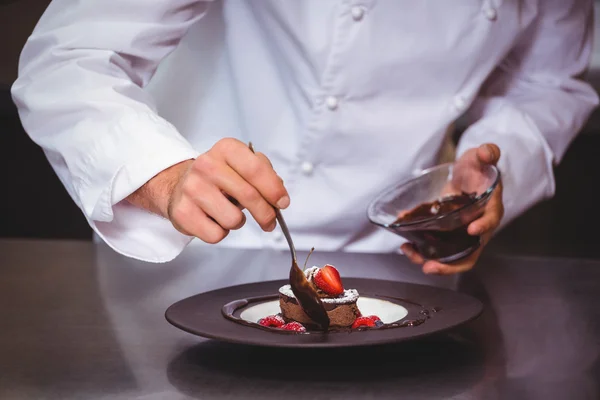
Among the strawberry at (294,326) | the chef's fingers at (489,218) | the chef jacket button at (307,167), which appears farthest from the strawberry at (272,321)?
the chef jacket button at (307,167)

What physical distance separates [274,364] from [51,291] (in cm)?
50

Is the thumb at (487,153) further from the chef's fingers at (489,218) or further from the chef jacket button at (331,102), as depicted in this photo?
the chef jacket button at (331,102)

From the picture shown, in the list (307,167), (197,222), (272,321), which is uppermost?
(197,222)

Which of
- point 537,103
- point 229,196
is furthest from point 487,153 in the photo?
point 537,103

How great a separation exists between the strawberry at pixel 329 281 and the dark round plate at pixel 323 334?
0.09m

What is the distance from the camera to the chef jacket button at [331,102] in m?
1.51

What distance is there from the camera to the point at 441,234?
1.18 metres

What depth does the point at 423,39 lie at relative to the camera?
1.52 meters

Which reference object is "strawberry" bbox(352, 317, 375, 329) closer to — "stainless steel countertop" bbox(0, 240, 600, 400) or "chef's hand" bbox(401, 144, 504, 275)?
"stainless steel countertop" bbox(0, 240, 600, 400)

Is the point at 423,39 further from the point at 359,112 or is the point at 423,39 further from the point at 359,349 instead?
the point at 359,349

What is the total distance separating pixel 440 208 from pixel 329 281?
323mm

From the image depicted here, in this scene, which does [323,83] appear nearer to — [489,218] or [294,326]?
[489,218]

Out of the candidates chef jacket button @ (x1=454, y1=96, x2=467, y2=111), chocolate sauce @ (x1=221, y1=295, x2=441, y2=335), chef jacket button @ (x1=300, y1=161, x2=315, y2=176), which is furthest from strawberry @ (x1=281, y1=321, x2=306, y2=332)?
chef jacket button @ (x1=454, y1=96, x2=467, y2=111)

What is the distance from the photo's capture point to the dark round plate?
0.78m
